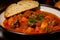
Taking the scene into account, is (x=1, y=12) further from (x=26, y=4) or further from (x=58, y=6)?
(x=58, y=6)

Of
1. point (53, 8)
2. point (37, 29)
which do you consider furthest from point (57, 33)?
point (53, 8)

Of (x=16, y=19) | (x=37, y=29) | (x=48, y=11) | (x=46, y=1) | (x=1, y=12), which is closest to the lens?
(x=37, y=29)

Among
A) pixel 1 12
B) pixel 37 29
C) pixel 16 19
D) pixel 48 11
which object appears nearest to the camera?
pixel 37 29

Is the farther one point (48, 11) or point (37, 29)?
point (48, 11)

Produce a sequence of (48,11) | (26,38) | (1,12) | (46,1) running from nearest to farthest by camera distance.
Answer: (26,38) → (1,12) → (48,11) → (46,1)

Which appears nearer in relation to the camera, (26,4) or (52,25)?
(52,25)

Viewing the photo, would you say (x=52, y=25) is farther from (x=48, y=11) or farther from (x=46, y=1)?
(x=46, y=1)

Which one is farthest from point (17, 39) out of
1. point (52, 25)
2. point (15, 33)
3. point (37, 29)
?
point (52, 25)

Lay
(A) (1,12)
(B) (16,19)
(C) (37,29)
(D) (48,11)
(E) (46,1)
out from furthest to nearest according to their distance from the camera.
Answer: (E) (46,1)
(D) (48,11)
(A) (1,12)
(B) (16,19)
(C) (37,29)

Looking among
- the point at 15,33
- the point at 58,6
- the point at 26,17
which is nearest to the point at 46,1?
the point at 58,6
